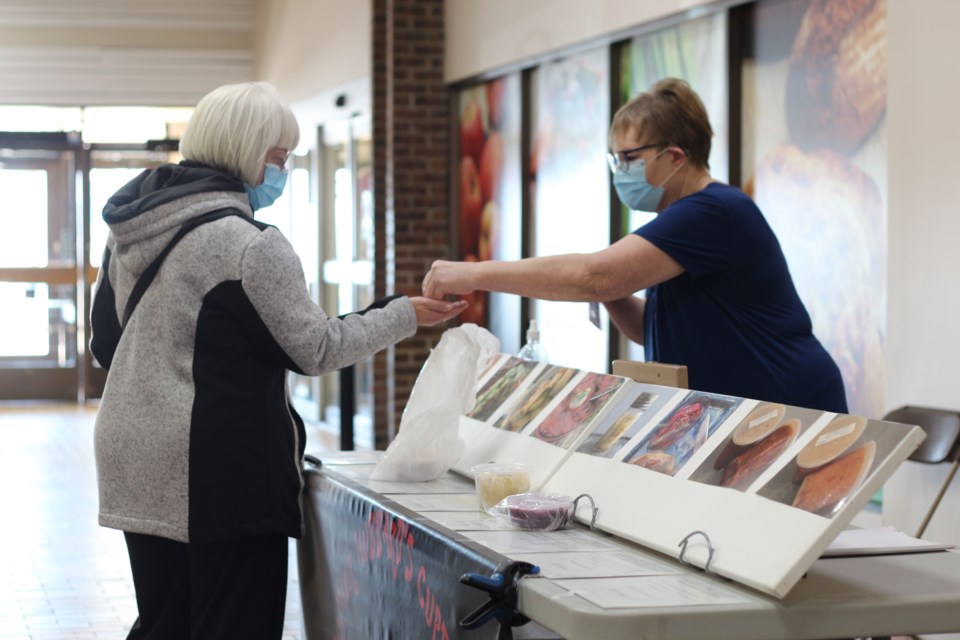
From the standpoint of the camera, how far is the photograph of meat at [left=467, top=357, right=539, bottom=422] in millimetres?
3049

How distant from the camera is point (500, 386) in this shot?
314cm

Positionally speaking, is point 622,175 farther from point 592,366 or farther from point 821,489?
point 592,366

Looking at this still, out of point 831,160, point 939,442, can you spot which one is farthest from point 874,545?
point 831,160

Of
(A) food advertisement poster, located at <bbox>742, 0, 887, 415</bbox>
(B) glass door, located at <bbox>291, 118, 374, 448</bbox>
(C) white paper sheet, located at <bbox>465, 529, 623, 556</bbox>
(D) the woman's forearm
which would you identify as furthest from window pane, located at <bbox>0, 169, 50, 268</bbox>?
(C) white paper sheet, located at <bbox>465, 529, 623, 556</bbox>

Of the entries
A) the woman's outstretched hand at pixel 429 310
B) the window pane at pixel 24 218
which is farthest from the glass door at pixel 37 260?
the woman's outstretched hand at pixel 429 310

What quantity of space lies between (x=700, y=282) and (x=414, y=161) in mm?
6319

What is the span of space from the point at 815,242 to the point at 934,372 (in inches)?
38.9

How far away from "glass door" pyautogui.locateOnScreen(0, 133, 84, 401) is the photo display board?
1140cm

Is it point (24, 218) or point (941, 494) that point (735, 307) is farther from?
point (24, 218)

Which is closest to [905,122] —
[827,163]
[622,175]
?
[827,163]

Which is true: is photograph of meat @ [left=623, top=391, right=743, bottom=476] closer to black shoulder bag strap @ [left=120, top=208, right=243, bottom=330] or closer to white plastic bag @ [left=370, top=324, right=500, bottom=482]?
white plastic bag @ [left=370, top=324, right=500, bottom=482]

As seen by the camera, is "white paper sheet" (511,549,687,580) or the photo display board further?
"white paper sheet" (511,549,687,580)

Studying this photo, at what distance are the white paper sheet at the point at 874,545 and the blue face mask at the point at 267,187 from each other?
138 centimetres

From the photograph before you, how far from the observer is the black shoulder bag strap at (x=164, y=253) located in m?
2.43
